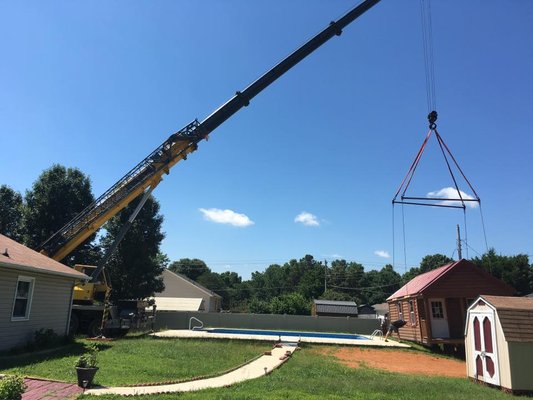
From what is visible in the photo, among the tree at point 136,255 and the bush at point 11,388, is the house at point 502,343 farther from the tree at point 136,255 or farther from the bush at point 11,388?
the tree at point 136,255

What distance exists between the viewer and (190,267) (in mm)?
95688

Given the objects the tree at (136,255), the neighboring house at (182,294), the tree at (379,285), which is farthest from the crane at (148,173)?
the tree at (379,285)

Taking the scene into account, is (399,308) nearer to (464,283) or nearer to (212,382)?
(464,283)

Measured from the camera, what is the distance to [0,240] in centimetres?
1482

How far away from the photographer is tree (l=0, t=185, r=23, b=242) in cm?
3119

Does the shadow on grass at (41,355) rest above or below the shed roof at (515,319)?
below

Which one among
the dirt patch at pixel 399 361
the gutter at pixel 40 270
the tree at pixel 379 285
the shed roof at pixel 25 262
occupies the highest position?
the tree at pixel 379 285

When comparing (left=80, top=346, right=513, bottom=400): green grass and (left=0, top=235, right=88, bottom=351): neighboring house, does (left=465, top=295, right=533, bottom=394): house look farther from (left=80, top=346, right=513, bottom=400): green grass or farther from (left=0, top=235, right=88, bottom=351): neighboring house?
(left=0, top=235, right=88, bottom=351): neighboring house

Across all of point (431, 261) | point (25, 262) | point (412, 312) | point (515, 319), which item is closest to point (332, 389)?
point (515, 319)

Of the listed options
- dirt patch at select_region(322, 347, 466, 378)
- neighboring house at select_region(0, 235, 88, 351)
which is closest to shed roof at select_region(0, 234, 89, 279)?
neighboring house at select_region(0, 235, 88, 351)

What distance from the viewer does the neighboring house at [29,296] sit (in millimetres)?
12633

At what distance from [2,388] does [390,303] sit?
28167mm

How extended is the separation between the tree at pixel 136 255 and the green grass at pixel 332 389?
22158 millimetres

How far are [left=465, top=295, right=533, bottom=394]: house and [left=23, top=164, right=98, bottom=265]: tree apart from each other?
998 inches
